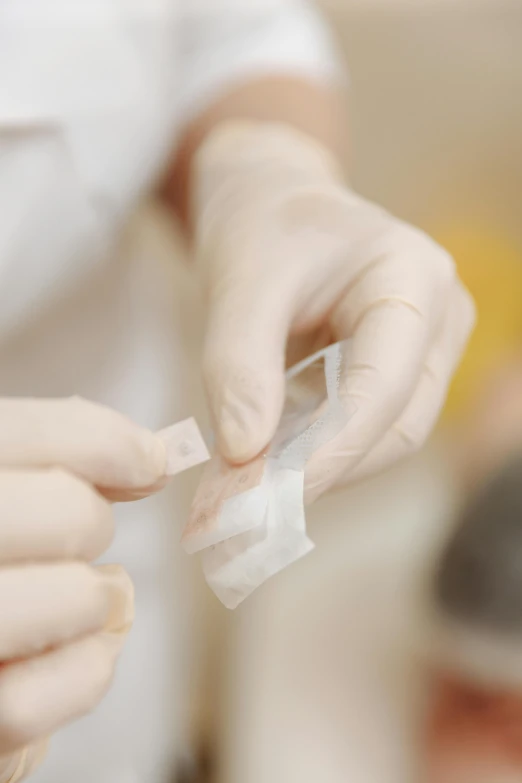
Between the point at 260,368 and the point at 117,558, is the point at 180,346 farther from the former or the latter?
the point at 260,368

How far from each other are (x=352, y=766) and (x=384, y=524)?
30 cm

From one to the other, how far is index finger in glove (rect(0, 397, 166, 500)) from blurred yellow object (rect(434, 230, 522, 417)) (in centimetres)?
71

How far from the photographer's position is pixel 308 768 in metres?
0.69

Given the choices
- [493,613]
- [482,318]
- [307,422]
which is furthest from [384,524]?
[307,422]

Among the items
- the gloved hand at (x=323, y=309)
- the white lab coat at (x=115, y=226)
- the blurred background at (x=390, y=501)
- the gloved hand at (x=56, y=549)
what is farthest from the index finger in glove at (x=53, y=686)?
the blurred background at (x=390, y=501)

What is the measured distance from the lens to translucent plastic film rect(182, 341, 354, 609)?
11.5 inches

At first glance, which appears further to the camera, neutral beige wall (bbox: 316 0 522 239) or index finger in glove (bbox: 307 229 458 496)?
neutral beige wall (bbox: 316 0 522 239)

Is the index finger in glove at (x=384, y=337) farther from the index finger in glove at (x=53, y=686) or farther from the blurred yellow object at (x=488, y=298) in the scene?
the blurred yellow object at (x=488, y=298)

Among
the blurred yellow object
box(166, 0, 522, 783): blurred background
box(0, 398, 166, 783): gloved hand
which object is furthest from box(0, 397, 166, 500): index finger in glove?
the blurred yellow object

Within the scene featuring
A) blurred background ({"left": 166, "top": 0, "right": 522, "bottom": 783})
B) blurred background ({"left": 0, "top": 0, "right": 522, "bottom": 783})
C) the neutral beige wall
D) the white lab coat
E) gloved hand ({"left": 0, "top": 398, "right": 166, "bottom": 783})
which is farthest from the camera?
the neutral beige wall

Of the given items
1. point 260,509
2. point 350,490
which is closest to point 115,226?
point 260,509

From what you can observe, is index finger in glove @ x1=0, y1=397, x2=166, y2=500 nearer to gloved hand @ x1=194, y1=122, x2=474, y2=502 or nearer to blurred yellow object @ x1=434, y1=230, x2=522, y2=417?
gloved hand @ x1=194, y1=122, x2=474, y2=502

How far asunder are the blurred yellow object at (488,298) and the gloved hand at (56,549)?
2.34ft

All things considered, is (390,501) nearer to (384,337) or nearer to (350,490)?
(350,490)
